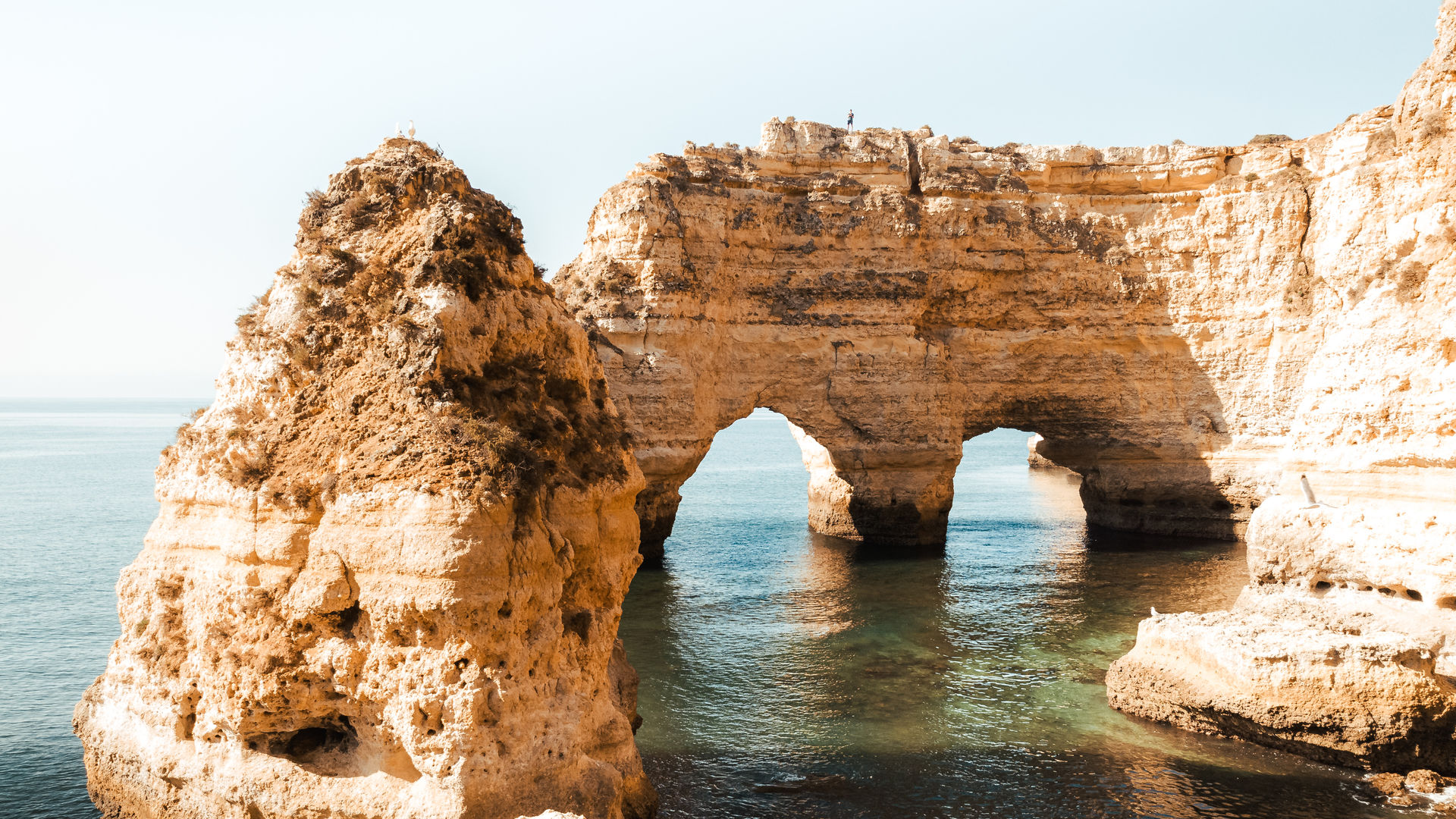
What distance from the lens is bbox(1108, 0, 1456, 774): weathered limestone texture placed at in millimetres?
12422

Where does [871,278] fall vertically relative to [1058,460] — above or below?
above

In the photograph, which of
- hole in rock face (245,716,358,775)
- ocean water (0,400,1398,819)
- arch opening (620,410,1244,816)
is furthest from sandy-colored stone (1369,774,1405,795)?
hole in rock face (245,716,358,775)

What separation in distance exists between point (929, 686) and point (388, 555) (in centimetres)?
1092

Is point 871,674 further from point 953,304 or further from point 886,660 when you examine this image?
point 953,304

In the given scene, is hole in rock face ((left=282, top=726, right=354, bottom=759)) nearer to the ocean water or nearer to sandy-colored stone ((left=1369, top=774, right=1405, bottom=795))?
the ocean water

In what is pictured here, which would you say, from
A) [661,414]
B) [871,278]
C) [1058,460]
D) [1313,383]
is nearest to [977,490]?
[1058,460]

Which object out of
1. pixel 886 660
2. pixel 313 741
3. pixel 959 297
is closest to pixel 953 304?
pixel 959 297

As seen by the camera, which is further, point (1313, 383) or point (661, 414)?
point (661, 414)

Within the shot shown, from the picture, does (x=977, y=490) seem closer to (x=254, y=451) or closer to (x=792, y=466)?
(x=792, y=466)

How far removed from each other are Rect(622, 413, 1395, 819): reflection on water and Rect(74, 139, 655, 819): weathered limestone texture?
3.30m

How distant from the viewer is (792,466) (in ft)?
233

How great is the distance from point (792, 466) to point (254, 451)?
6265 centimetres

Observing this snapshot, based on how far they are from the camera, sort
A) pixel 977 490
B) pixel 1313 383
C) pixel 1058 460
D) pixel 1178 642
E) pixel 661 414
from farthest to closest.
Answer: pixel 977 490 → pixel 1058 460 → pixel 661 414 → pixel 1313 383 → pixel 1178 642

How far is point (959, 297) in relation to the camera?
2841cm
